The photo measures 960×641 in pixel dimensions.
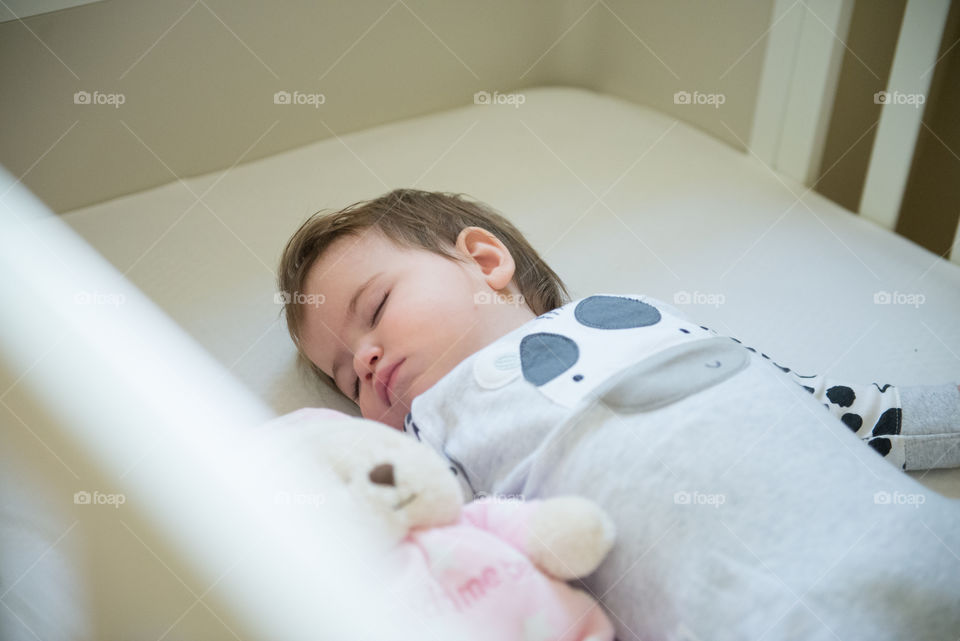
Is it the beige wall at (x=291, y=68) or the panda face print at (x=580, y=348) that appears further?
the beige wall at (x=291, y=68)

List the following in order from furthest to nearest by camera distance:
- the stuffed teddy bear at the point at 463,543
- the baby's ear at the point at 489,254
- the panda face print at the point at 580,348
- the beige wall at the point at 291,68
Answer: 1. the beige wall at the point at 291,68
2. the baby's ear at the point at 489,254
3. the panda face print at the point at 580,348
4. the stuffed teddy bear at the point at 463,543

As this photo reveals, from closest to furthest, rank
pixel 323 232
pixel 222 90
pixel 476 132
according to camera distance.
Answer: pixel 323 232 → pixel 222 90 → pixel 476 132

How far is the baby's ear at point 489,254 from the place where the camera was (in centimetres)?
112

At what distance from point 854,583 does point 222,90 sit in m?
1.28

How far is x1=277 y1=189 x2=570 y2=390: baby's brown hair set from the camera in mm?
1120

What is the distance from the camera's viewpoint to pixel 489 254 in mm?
1154

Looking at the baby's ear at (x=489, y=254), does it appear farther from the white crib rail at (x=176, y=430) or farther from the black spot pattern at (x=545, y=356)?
the white crib rail at (x=176, y=430)

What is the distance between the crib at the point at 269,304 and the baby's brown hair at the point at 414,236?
9 cm

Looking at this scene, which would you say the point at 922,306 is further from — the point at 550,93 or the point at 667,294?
the point at 550,93

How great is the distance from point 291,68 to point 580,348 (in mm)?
918

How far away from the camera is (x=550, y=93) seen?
1.83 meters

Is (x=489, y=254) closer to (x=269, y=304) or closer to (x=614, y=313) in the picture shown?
(x=614, y=313)

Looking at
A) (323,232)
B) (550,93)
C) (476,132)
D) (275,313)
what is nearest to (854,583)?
(323,232)

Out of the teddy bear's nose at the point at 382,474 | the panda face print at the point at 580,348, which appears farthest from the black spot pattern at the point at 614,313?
the teddy bear's nose at the point at 382,474
